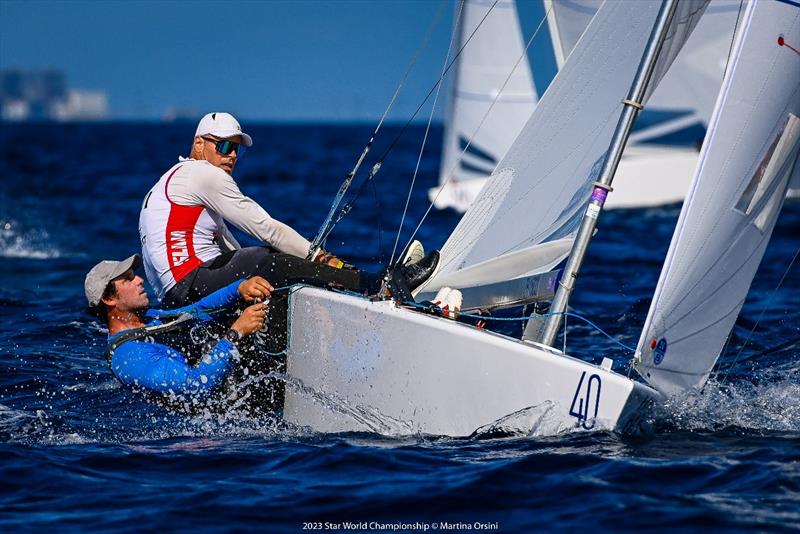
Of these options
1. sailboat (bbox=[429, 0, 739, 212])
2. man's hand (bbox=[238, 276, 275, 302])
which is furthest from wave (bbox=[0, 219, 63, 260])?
man's hand (bbox=[238, 276, 275, 302])

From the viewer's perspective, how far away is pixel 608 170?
14.8ft

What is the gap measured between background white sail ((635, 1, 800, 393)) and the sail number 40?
1.02ft

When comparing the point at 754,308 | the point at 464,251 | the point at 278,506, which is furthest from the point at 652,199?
the point at 278,506

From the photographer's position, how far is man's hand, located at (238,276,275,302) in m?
4.63

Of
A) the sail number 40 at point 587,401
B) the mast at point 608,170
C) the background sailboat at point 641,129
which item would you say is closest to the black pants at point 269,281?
the mast at point 608,170

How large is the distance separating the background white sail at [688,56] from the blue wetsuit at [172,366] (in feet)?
22.5

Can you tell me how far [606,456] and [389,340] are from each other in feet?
2.97

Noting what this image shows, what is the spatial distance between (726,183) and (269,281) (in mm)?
1846

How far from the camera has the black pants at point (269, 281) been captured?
4.76 m

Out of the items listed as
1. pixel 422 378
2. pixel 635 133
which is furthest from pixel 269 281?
pixel 635 133

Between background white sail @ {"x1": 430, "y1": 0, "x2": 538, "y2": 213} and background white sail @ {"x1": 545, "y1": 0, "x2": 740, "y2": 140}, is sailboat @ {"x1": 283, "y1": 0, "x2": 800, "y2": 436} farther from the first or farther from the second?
background white sail @ {"x1": 430, "y1": 0, "x2": 538, "y2": 213}

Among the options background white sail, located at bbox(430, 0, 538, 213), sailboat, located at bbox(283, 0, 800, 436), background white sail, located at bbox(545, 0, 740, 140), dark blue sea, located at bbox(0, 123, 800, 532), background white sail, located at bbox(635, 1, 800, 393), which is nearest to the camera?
dark blue sea, located at bbox(0, 123, 800, 532)

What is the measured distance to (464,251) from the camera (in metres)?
5.18

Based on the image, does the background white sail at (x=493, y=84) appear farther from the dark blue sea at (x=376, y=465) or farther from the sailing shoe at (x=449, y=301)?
the sailing shoe at (x=449, y=301)
